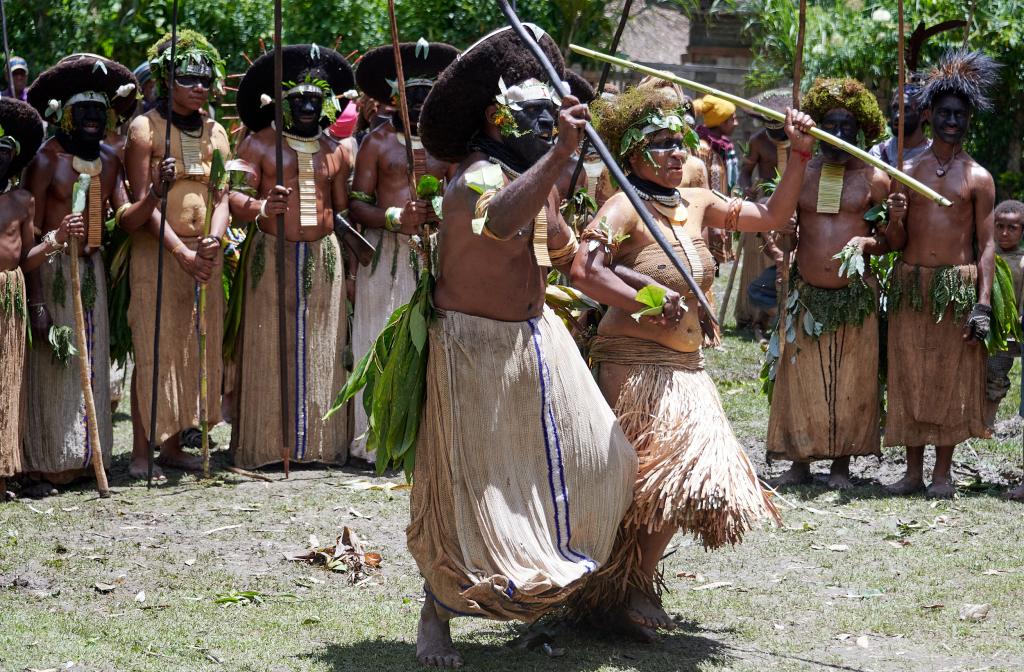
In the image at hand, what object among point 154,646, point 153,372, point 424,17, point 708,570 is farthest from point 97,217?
point 424,17

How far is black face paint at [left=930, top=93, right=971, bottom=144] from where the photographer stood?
764cm

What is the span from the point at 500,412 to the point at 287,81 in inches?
159

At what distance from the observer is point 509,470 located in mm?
4887

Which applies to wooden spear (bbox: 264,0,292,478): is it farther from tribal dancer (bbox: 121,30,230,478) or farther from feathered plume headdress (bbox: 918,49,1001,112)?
feathered plume headdress (bbox: 918,49,1001,112)

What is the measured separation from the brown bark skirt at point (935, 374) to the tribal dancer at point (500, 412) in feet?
11.0

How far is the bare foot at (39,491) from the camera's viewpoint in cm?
773

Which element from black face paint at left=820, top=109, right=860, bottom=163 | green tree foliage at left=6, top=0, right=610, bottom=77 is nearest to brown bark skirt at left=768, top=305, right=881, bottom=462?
black face paint at left=820, top=109, right=860, bottom=163

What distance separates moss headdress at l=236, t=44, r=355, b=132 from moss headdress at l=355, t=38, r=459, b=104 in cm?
20

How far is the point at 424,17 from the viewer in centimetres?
1534

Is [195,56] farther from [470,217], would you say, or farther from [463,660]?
[463,660]

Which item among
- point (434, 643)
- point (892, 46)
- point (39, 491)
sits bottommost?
point (39, 491)

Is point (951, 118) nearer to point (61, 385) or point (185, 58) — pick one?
point (185, 58)

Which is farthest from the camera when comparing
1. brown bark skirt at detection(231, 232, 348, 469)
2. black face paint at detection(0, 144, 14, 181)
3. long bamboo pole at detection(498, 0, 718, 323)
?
brown bark skirt at detection(231, 232, 348, 469)

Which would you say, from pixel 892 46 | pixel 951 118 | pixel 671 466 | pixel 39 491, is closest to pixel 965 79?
pixel 951 118
